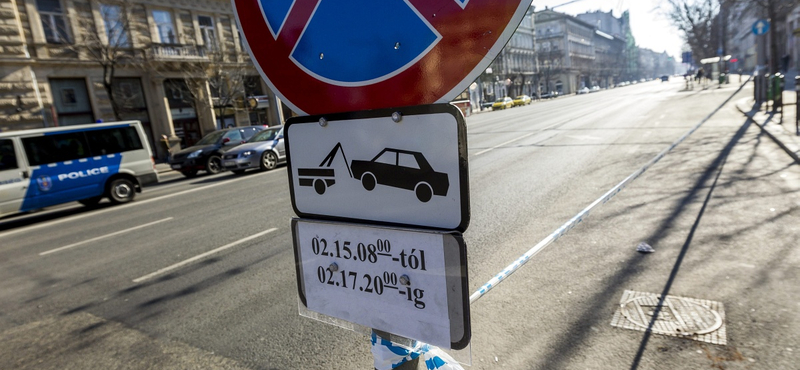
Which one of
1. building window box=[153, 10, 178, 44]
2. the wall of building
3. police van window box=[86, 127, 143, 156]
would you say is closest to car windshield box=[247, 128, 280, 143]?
the wall of building

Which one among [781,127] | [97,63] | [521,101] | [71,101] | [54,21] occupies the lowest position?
[781,127]

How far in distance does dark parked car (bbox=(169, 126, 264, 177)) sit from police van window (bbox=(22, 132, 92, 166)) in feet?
16.7

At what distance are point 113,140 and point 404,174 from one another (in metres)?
13.0

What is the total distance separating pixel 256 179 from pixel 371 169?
13024 millimetres

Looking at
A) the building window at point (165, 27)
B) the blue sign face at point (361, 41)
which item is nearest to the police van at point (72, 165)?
the blue sign face at point (361, 41)

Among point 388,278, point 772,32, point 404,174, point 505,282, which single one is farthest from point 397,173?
point 772,32

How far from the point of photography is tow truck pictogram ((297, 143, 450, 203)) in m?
1.15

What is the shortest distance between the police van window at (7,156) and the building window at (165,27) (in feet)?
59.9

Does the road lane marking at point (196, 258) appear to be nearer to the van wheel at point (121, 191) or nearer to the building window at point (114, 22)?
the van wheel at point (121, 191)

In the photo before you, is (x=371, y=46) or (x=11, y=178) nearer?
(x=371, y=46)

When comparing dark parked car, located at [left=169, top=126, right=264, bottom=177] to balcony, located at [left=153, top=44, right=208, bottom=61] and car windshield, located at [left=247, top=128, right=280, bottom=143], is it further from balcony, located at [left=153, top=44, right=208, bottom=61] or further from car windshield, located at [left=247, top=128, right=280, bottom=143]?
balcony, located at [left=153, top=44, right=208, bottom=61]

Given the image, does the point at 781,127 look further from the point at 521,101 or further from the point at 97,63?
the point at 521,101

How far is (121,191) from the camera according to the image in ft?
38.9

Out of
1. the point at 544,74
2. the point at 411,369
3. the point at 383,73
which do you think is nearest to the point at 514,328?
the point at 411,369
